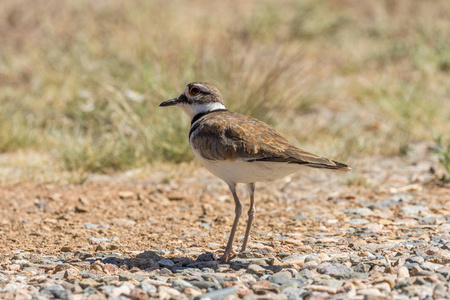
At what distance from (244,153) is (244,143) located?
0.25 ft

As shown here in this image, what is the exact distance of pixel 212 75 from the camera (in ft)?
26.6

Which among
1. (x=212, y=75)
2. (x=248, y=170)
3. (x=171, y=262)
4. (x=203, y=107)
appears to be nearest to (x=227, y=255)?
(x=171, y=262)

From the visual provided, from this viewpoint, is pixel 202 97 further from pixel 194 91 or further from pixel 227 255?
pixel 227 255

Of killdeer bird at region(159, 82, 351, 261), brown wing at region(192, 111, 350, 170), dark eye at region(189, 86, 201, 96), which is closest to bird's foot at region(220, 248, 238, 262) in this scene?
killdeer bird at region(159, 82, 351, 261)

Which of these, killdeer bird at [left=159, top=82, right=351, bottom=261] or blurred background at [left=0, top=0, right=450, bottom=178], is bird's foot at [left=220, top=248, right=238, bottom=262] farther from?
blurred background at [left=0, top=0, right=450, bottom=178]

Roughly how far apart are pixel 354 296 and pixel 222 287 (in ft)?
2.48

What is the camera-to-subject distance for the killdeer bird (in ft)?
13.4

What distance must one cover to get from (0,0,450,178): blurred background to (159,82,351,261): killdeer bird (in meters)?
2.74

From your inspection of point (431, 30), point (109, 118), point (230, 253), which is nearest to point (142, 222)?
point (230, 253)

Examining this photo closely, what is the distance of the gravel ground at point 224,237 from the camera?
3.58 meters

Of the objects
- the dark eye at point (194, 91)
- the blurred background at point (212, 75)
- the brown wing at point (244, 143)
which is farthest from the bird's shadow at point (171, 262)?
the blurred background at point (212, 75)

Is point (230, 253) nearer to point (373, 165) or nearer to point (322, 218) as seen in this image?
point (322, 218)

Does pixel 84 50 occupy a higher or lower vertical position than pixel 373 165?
higher

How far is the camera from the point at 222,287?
3.63 m
